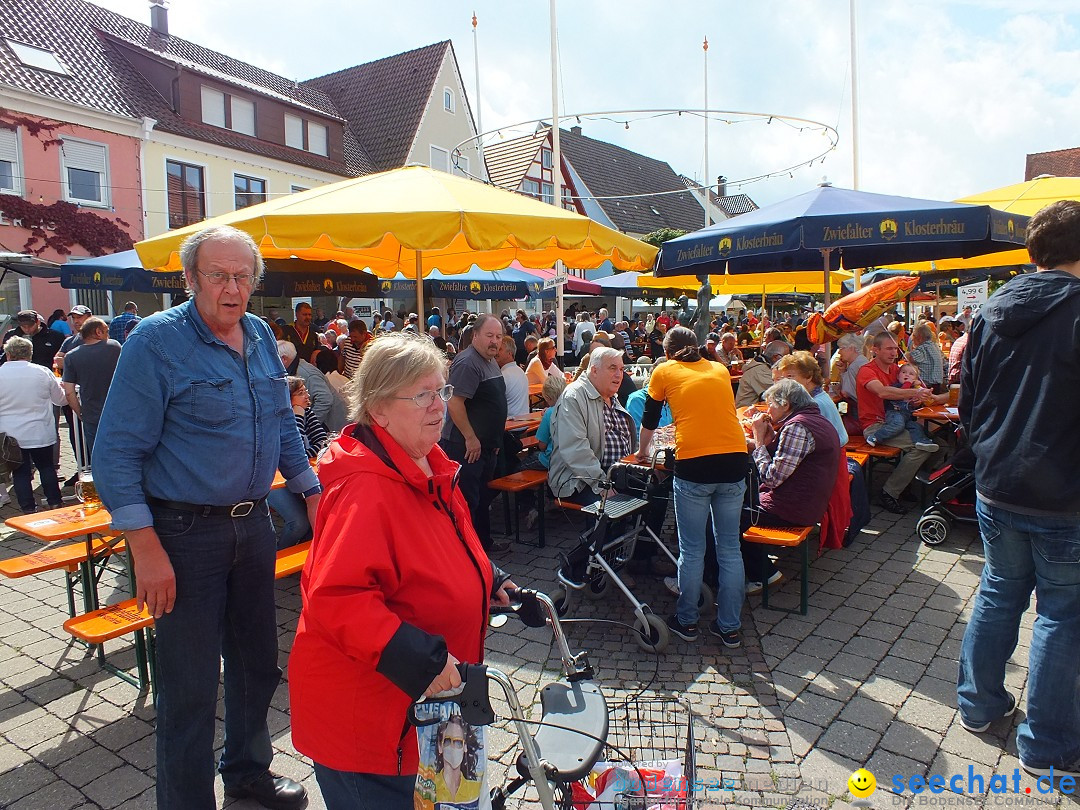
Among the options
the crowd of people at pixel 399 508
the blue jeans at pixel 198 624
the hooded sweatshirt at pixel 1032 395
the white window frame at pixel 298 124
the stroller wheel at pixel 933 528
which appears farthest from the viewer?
the white window frame at pixel 298 124

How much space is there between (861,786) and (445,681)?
1956 millimetres

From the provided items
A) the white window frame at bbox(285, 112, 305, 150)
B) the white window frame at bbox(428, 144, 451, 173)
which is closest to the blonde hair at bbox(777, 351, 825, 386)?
the white window frame at bbox(285, 112, 305, 150)

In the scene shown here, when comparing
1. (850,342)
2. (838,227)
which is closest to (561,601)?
(838,227)

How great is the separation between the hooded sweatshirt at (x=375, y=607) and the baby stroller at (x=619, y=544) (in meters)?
2.23

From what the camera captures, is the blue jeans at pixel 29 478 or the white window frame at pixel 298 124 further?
the white window frame at pixel 298 124

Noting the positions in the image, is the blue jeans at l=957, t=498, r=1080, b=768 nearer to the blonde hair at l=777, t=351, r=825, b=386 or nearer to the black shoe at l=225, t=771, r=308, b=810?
the blonde hair at l=777, t=351, r=825, b=386

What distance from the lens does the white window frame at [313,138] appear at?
941 inches

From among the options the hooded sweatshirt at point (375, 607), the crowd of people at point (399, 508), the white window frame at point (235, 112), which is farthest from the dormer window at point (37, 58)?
the hooded sweatshirt at point (375, 607)

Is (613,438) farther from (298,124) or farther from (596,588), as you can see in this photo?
(298,124)

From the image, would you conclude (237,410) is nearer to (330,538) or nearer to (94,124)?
(330,538)

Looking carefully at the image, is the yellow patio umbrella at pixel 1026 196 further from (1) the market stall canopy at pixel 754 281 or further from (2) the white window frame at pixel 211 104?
(2) the white window frame at pixel 211 104

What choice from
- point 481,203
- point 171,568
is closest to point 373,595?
point 171,568

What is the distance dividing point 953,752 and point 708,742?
100cm

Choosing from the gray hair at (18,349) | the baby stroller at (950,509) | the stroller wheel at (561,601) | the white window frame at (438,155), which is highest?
the white window frame at (438,155)
